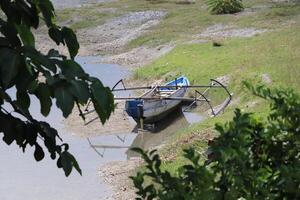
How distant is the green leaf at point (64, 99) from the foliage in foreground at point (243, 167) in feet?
1.53

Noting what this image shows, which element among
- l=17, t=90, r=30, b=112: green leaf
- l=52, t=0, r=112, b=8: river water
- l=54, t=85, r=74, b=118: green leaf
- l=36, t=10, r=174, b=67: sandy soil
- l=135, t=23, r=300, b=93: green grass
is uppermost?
l=54, t=85, r=74, b=118: green leaf

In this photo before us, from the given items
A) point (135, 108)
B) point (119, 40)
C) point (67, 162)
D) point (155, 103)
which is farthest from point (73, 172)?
point (119, 40)

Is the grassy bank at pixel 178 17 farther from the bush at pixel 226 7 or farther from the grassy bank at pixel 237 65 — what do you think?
the grassy bank at pixel 237 65

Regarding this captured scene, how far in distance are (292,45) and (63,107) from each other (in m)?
25.5

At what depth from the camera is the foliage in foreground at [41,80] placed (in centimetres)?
279

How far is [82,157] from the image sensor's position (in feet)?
65.5

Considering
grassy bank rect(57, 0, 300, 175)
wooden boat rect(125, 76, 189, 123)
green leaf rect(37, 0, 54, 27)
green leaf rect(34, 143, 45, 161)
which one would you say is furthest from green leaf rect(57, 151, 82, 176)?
wooden boat rect(125, 76, 189, 123)

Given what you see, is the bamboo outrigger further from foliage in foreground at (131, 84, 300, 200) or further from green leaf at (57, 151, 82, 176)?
green leaf at (57, 151, 82, 176)

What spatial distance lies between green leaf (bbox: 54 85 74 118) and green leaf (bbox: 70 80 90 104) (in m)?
0.02

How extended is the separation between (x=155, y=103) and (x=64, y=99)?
2015 cm

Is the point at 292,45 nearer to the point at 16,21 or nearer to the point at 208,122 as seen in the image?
the point at 208,122

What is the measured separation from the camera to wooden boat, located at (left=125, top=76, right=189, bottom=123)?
22453mm

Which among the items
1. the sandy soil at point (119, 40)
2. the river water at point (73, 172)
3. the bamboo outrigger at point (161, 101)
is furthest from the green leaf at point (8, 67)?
the sandy soil at point (119, 40)

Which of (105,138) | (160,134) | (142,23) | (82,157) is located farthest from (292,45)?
(142,23)
